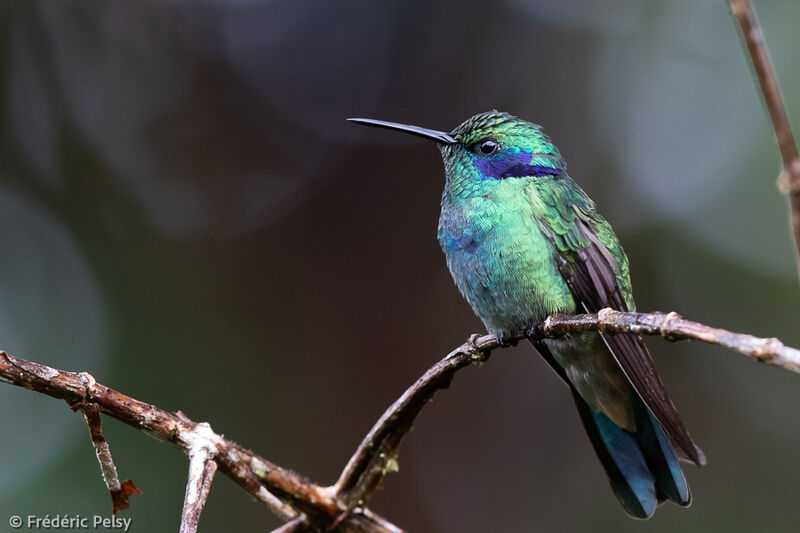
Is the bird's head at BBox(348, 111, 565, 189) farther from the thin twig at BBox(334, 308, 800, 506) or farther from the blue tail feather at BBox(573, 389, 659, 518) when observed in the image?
the thin twig at BBox(334, 308, 800, 506)

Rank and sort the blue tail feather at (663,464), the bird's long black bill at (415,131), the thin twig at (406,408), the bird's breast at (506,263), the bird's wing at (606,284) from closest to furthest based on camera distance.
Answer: the thin twig at (406,408) → the bird's wing at (606,284) → the blue tail feather at (663,464) → the bird's breast at (506,263) → the bird's long black bill at (415,131)

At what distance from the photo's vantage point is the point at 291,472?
1.95 metres

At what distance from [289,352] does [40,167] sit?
8.29 feet

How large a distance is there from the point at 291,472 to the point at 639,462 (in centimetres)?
182

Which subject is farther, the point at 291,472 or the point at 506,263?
the point at 506,263

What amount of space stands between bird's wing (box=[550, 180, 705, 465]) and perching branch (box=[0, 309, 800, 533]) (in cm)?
67

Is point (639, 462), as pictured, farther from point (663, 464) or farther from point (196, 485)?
point (196, 485)

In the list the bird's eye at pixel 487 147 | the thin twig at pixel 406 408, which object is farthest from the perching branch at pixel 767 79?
the bird's eye at pixel 487 147

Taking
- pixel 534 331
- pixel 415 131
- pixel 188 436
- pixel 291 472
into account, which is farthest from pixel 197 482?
pixel 415 131

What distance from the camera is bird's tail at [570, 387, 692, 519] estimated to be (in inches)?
121

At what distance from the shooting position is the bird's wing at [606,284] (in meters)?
2.70

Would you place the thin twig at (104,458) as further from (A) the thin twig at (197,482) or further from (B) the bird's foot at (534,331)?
(B) the bird's foot at (534,331)

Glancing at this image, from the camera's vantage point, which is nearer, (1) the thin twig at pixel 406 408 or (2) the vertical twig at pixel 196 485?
(2) the vertical twig at pixel 196 485

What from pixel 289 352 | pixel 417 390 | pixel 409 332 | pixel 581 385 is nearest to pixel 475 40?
pixel 409 332
